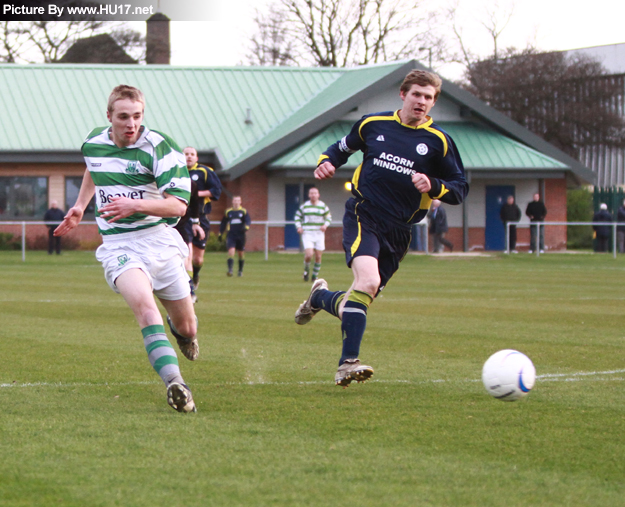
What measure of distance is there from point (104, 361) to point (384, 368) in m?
2.39

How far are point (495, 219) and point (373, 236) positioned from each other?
33020mm

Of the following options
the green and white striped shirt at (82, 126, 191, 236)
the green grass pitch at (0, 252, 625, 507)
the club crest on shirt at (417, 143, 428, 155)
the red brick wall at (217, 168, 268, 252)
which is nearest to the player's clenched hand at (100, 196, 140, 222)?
the green and white striped shirt at (82, 126, 191, 236)

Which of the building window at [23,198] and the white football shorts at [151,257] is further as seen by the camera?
the building window at [23,198]

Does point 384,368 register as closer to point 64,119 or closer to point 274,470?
point 274,470

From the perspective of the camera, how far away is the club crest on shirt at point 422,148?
282 inches

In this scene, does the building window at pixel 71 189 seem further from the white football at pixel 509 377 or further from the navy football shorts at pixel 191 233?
the white football at pixel 509 377

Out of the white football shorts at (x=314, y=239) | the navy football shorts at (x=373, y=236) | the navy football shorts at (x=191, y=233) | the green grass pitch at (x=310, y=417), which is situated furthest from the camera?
the white football shorts at (x=314, y=239)

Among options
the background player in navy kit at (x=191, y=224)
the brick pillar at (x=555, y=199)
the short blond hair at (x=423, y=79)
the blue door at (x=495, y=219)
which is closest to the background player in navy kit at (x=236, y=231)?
the background player in navy kit at (x=191, y=224)

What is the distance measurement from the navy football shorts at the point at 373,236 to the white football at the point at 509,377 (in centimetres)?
141

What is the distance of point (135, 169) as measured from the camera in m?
6.23

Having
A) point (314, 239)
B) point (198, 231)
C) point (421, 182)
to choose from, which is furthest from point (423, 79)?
point (314, 239)

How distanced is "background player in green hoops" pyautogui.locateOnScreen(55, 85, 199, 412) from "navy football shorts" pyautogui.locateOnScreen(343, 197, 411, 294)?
1.36m

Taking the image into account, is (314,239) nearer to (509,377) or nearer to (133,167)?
(133,167)

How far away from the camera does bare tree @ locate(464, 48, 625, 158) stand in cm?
5188
